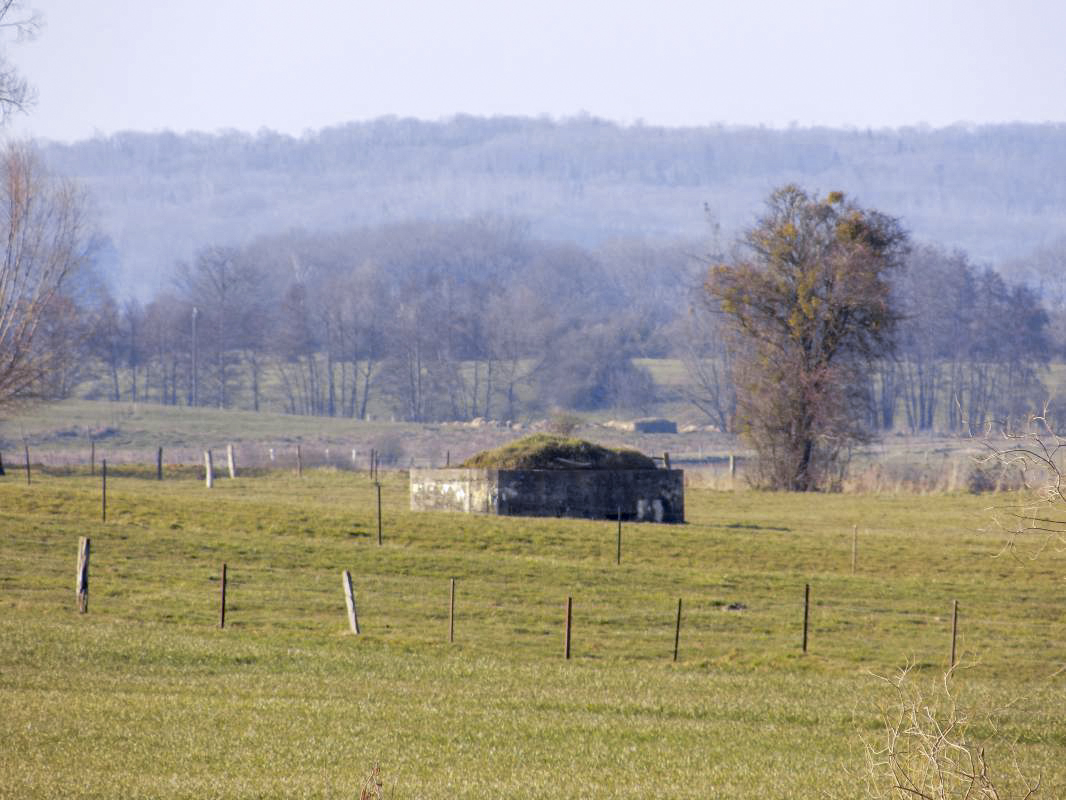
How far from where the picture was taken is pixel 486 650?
26531mm

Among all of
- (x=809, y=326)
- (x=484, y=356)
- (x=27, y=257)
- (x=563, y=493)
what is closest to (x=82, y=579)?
(x=563, y=493)

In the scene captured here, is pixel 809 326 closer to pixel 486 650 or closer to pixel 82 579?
pixel 486 650

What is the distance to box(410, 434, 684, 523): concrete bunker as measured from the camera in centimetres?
4728

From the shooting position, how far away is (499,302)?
168750 mm

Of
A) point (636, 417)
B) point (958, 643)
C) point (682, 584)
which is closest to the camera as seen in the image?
point (958, 643)

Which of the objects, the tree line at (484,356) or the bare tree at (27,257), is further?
the tree line at (484,356)

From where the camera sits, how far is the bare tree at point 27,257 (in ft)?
187

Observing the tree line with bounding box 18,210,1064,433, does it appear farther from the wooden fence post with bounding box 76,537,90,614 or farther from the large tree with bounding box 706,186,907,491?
the wooden fence post with bounding box 76,537,90,614

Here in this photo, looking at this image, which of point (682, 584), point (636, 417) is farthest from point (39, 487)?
point (636, 417)

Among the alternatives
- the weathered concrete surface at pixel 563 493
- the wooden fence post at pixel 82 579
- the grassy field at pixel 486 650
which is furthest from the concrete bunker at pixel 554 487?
the wooden fence post at pixel 82 579

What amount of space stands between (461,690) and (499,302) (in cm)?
14815

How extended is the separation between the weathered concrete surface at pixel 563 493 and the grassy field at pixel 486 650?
1.69 metres

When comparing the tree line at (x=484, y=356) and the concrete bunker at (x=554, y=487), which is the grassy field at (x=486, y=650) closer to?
the concrete bunker at (x=554, y=487)

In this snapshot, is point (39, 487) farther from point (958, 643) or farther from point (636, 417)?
point (636, 417)
